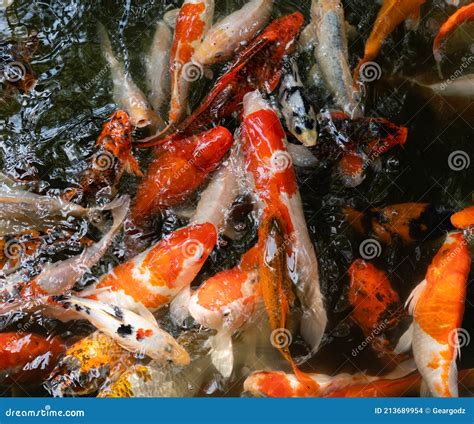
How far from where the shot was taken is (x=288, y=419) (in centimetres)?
303

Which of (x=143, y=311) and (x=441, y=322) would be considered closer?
(x=441, y=322)

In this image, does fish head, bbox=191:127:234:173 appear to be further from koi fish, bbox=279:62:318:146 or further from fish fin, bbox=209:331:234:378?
fish fin, bbox=209:331:234:378

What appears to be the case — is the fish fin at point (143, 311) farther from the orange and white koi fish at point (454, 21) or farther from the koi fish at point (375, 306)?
the orange and white koi fish at point (454, 21)

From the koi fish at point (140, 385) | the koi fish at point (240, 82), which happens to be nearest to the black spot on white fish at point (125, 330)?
the koi fish at point (140, 385)

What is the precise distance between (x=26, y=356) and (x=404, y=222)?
2422mm

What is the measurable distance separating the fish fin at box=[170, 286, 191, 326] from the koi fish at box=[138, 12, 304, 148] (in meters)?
0.97

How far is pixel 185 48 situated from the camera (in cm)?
368

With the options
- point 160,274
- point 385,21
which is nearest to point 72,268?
point 160,274

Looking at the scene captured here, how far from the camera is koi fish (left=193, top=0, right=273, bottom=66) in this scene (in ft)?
12.1

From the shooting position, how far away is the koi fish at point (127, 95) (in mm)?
3609

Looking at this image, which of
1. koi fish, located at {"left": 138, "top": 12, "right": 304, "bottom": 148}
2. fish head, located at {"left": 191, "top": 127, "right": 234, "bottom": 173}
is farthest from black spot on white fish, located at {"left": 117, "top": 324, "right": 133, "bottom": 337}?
koi fish, located at {"left": 138, "top": 12, "right": 304, "bottom": 148}

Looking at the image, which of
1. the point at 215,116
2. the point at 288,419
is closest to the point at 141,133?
the point at 215,116

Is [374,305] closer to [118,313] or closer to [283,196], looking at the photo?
[283,196]

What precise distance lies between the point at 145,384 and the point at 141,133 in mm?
1566
